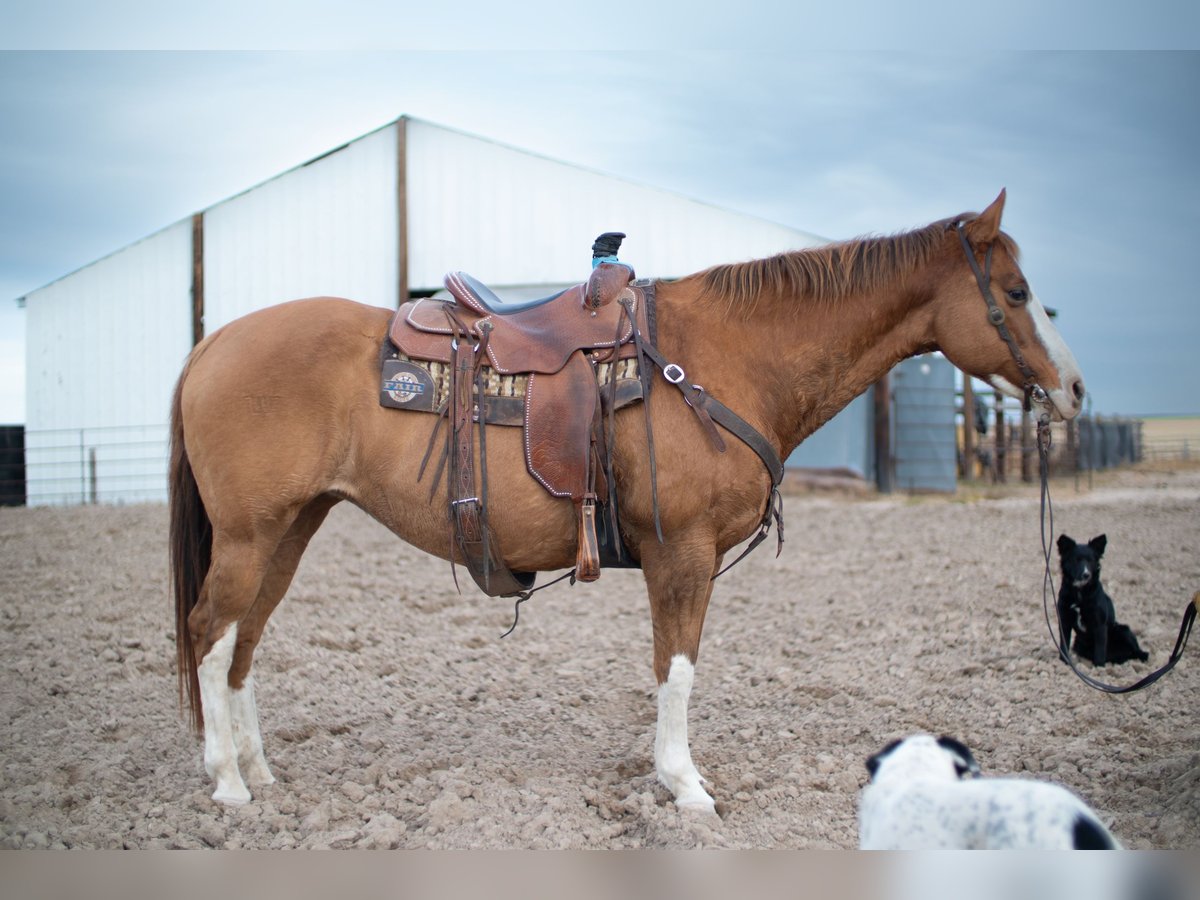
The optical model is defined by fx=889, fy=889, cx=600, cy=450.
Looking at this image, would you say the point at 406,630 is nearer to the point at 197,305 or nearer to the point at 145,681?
the point at 145,681

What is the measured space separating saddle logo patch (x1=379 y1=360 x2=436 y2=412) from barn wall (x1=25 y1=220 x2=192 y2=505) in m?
11.2

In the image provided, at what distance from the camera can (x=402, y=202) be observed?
42.2 ft

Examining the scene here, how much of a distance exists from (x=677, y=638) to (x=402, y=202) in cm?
1097

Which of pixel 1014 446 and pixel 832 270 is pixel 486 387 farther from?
pixel 1014 446

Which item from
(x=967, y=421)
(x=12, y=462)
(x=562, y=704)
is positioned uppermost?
(x=967, y=421)

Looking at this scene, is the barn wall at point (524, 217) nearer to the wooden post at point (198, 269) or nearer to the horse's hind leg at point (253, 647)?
the wooden post at point (198, 269)

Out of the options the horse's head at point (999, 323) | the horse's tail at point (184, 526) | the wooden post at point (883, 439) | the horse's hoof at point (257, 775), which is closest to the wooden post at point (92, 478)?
the horse's tail at point (184, 526)

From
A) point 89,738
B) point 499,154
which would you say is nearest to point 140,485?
point 499,154

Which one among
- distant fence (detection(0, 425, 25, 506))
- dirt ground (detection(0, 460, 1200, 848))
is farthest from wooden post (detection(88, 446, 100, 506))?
dirt ground (detection(0, 460, 1200, 848))

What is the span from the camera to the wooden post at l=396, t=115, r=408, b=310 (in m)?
12.8

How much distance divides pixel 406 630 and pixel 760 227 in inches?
380

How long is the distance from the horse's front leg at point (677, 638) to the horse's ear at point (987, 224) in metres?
1.53

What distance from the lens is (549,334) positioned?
3434 mm

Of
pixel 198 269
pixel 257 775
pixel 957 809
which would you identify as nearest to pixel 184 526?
pixel 257 775
